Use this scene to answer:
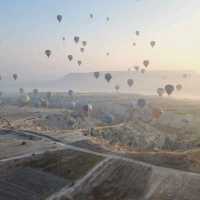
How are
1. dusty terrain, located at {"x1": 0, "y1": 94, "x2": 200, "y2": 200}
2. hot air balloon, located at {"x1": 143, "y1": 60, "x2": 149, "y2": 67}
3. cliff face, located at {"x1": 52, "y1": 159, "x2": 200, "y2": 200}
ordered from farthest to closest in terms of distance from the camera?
hot air balloon, located at {"x1": 143, "y1": 60, "x2": 149, "y2": 67} < dusty terrain, located at {"x1": 0, "y1": 94, "x2": 200, "y2": 200} < cliff face, located at {"x1": 52, "y1": 159, "x2": 200, "y2": 200}

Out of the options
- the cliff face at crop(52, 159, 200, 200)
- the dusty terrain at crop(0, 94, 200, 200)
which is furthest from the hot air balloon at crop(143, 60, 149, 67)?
the cliff face at crop(52, 159, 200, 200)

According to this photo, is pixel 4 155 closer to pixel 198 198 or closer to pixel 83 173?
pixel 83 173

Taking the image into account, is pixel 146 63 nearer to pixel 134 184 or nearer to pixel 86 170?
pixel 86 170

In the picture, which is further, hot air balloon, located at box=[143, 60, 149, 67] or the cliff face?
hot air balloon, located at box=[143, 60, 149, 67]

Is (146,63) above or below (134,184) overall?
above

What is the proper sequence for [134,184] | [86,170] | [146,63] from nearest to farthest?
1. [134,184]
2. [86,170]
3. [146,63]

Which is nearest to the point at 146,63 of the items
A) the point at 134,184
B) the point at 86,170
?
the point at 86,170

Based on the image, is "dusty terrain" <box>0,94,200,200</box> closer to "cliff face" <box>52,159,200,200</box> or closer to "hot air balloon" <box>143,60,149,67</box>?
"cliff face" <box>52,159,200,200</box>

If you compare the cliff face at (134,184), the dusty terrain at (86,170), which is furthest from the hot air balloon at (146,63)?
the cliff face at (134,184)

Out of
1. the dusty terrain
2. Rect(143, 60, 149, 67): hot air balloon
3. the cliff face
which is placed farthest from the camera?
Rect(143, 60, 149, 67): hot air balloon

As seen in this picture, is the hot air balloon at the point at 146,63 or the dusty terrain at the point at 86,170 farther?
the hot air balloon at the point at 146,63

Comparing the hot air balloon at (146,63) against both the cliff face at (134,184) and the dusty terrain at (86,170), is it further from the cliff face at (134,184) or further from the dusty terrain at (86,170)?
the cliff face at (134,184)
